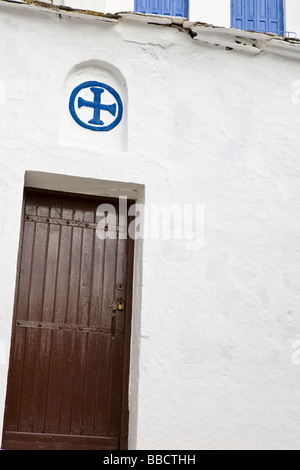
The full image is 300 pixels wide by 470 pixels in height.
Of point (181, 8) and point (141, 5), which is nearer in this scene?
point (141, 5)

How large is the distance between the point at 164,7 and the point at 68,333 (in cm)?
355

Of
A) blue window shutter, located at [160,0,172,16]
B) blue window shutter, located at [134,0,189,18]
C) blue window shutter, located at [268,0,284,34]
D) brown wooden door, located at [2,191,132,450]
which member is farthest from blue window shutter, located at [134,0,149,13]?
brown wooden door, located at [2,191,132,450]

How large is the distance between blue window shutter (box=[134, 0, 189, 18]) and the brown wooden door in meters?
2.35

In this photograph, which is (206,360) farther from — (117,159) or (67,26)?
(67,26)

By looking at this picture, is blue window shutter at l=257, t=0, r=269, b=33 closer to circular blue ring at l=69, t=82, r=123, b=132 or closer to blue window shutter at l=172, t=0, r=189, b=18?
blue window shutter at l=172, t=0, r=189, b=18

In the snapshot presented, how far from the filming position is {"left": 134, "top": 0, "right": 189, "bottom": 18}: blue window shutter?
6.93 m

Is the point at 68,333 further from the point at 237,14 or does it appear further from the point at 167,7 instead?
the point at 237,14

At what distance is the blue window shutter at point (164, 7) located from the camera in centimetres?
693

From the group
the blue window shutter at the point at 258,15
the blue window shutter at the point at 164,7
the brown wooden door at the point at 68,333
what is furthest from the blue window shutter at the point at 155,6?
the brown wooden door at the point at 68,333

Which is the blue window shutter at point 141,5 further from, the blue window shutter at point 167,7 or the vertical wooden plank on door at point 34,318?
the vertical wooden plank on door at point 34,318

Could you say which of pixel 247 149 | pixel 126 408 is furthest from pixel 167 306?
pixel 247 149

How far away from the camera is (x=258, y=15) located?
714 cm

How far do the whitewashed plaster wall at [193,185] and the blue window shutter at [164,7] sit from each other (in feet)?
3.89

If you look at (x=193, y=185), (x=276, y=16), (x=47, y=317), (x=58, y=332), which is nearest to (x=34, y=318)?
(x=47, y=317)
